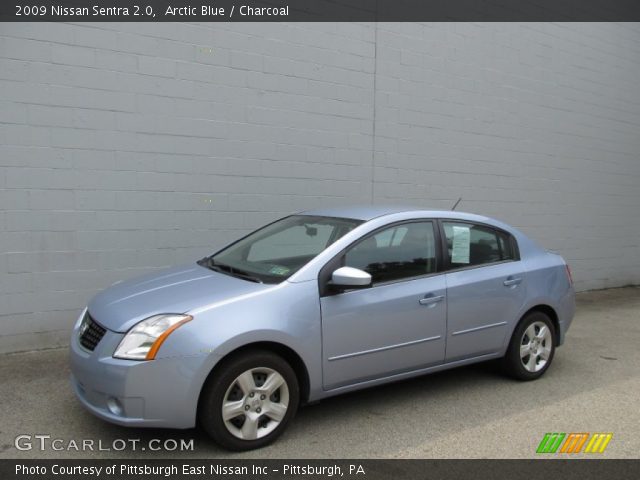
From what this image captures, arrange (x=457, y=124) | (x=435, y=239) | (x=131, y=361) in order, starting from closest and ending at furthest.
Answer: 1. (x=131, y=361)
2. (x=435, y=239)
3. (x=457, y=124)

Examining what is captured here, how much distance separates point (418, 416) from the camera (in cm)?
407

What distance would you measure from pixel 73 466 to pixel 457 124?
678 centimetres

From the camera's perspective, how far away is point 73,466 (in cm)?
327

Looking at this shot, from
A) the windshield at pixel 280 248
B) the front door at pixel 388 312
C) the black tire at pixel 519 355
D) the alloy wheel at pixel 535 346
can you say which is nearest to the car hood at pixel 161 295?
the windshield at pixel 280 248

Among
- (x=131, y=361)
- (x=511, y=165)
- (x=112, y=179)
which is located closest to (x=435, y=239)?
(x=131, y=361)

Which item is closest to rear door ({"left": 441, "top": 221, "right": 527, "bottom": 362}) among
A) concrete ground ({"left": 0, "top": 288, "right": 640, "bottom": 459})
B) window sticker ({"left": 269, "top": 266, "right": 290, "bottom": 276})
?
concrete ground ({"left": 0, "top": 288, "right": 640, "bottom": 459})

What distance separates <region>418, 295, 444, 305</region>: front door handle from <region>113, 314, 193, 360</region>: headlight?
172 centimetres

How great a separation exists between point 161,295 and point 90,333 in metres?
0.50

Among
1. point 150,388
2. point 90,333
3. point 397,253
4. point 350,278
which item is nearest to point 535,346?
point 397,253

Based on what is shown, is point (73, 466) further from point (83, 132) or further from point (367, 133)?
point (367, 133)

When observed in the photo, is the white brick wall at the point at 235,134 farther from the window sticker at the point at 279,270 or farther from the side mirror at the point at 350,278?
the side mirror at the point at 350,278

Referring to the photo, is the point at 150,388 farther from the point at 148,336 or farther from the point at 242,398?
the point at 242,398

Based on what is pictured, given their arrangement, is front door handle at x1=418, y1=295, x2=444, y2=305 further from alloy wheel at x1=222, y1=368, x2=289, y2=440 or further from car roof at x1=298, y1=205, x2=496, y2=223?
alloy wheel at x1=222, y1=368, x2=289, y2=440

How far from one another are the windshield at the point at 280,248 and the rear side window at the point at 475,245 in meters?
0.86
